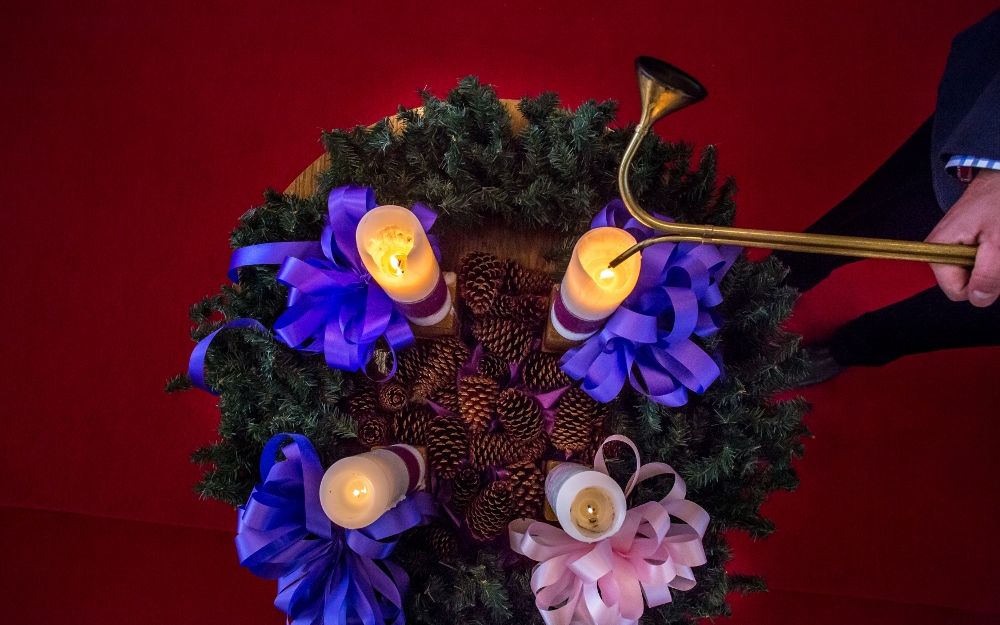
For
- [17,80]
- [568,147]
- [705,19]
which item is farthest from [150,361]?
[705,19]

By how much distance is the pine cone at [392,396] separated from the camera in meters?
0.73

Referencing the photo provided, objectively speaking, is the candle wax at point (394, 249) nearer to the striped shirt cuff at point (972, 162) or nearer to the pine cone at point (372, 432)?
the pine cone at point (372, 432)

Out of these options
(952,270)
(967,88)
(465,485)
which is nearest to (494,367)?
(465,485)

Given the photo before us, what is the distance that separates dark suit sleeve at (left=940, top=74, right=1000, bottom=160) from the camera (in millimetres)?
619

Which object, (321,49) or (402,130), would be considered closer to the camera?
(402,130)

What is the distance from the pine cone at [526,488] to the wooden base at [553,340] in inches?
5.8

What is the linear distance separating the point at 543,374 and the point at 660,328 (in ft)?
0.52

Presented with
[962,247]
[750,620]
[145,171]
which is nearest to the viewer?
[962,247]

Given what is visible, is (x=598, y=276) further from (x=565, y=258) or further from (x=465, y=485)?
(x=465, y=485)

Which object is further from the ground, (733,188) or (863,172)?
(863,172)

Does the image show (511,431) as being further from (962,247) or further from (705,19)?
(705,19)

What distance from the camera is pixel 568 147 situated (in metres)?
0.70

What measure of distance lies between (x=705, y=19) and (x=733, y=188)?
1.03m

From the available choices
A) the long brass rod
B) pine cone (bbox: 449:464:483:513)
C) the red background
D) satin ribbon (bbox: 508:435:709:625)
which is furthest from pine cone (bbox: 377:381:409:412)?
the red background
